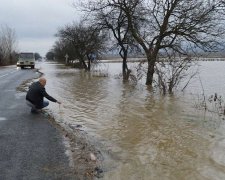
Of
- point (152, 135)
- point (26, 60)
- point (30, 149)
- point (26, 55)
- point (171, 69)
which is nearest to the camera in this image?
point (30, 149)

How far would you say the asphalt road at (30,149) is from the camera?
285 inches

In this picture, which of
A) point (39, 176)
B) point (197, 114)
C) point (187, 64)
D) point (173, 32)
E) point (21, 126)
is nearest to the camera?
point (39, 176)

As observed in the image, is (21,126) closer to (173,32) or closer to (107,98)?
(107,98)

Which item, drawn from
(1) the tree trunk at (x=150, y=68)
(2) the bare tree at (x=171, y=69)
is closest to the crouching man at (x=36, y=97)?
(2) the bare tree at (x=171, y=69)

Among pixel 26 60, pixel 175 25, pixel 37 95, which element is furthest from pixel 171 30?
pixel 26 60

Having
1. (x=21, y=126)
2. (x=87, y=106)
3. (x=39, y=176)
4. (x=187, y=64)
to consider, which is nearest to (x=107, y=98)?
(x=87, y=106)

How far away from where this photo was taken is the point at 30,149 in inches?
352

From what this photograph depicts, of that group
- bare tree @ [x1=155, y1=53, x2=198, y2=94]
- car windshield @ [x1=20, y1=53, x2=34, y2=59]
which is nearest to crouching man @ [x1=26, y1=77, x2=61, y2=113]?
bare tree @ [x1=155, y1=53, x2=198, y2=94]

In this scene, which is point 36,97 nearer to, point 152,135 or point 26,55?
point 152,135

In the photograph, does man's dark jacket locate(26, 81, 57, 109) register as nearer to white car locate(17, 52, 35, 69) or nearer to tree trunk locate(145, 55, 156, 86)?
tree trunk locate(145, 55, 156, 86)

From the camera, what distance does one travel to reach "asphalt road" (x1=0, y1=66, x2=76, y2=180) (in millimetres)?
7250

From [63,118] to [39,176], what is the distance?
22.0 feet

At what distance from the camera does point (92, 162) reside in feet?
26.7

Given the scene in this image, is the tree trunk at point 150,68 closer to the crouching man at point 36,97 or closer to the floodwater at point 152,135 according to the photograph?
the floodwater at point 152,135
